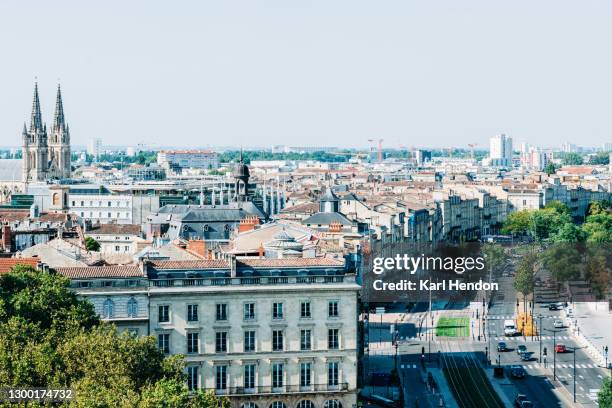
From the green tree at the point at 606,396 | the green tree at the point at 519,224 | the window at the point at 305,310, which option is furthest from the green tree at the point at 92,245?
the green tree at the point at 519,224

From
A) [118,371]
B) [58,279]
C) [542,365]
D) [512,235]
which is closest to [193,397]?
[118,371]

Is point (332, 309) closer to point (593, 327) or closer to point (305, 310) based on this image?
point (305, 310)

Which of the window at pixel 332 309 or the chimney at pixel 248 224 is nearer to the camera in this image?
the window at pixel 332 309

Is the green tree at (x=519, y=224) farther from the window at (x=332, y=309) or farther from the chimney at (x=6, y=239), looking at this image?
the window at (x=332, y=309)

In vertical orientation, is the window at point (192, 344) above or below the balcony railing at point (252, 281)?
below

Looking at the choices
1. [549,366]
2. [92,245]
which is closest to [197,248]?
[549,366]
